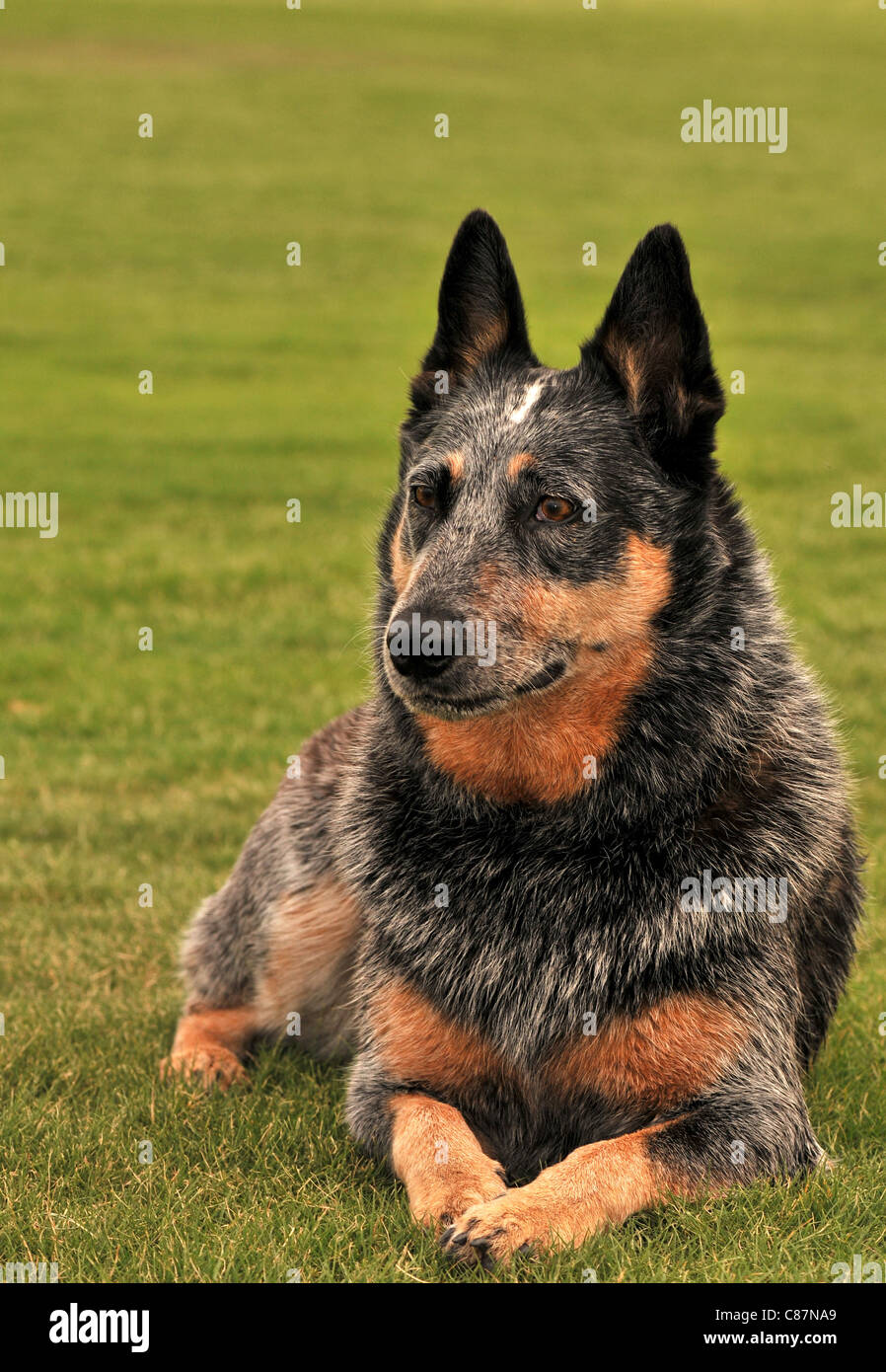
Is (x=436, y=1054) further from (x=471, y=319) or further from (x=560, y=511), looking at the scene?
(x=471, y=319)

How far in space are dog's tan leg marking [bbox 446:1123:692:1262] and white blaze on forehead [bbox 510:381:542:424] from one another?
7.02 ft

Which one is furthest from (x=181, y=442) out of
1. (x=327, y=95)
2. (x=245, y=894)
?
(x=327, y=95)

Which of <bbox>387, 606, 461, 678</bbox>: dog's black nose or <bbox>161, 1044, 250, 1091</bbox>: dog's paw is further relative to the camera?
<bbox>161, 1044, 250, 1091</bbox>: dog's paw

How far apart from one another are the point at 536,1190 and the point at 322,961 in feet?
6.48

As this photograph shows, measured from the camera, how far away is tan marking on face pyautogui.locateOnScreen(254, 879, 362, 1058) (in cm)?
575

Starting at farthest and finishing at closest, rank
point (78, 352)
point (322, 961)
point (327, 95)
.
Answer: point (327, 95)
point (78, 352)
point (322, 961)

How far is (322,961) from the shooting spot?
5789mm

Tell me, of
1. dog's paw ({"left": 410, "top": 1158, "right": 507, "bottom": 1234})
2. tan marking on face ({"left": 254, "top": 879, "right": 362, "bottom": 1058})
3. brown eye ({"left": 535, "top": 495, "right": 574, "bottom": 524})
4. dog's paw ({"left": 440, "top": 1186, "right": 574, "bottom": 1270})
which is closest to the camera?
dog's paw ({"left": 440, "top": 1186, "right": 574, "bottom": 1270})

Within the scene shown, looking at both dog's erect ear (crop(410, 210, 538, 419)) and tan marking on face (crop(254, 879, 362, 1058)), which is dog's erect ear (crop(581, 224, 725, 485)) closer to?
dog's erect ear (crop(410, 210, 538, 419))

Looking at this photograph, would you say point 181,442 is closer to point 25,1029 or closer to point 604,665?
point 25,1029

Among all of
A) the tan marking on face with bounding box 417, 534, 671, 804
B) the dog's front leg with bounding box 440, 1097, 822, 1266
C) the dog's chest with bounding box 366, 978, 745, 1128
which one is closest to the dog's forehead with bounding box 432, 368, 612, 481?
the tan marking on face with bounding box 417, 534, 671, 804

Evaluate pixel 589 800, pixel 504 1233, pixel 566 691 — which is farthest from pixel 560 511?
pixel 504 1233

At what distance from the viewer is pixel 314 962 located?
5801 millimetres

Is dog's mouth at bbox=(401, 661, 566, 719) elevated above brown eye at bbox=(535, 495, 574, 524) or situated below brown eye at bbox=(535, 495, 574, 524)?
below
